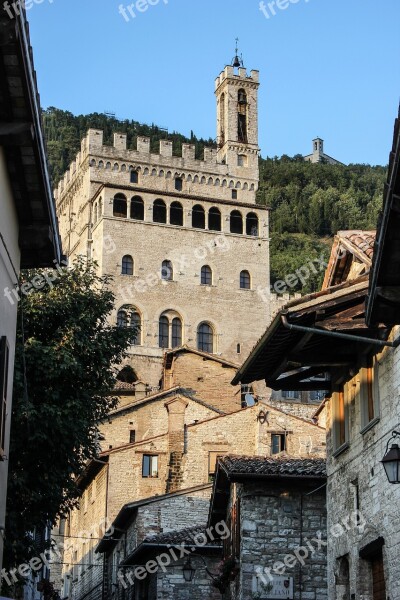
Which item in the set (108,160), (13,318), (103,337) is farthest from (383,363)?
(108,160)

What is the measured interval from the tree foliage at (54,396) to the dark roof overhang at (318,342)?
3.78m

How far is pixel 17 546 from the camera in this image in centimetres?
1755

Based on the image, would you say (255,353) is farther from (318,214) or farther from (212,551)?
(318,214)

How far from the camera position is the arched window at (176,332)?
71.9 metres

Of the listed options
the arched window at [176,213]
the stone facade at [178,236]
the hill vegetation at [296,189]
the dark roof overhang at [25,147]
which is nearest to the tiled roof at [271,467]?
the dark roof overhang at [25,147]

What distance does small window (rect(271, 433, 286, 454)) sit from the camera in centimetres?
4244

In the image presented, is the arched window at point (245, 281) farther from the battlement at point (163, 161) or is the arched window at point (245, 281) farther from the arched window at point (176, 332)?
the battlement at point (163, 161)

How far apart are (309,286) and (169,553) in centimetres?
7767

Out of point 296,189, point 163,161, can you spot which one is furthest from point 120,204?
point 296,189

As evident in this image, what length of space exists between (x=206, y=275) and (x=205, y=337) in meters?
4.61

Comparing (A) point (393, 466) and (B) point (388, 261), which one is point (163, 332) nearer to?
(A) point (393, 466)

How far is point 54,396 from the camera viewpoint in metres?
19.3

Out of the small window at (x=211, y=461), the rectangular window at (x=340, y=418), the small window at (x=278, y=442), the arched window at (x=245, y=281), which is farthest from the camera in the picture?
the arched window at (x=245, y=281)

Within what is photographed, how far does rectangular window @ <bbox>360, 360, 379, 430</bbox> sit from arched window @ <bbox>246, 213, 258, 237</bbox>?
61.7m
